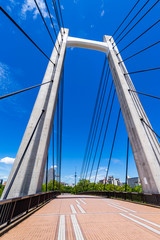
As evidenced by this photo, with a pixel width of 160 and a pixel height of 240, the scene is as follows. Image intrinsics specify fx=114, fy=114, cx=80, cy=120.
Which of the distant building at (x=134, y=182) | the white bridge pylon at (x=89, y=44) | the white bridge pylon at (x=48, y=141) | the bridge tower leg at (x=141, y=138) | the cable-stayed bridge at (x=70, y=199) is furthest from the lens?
the distant building at (x=134, y=182)

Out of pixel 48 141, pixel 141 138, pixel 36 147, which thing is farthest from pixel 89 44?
pixel 36 147

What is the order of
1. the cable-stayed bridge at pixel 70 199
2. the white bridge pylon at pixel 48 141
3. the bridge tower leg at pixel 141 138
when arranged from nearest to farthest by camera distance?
1. the cable-stayed bridge at pixel 70 199
2. the white bridge pylon at pixel 48 141
3. the bridge tower leg at pixel 141 138

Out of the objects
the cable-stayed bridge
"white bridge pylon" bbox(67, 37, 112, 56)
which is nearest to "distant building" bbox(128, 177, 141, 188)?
the cable-stayed bridge

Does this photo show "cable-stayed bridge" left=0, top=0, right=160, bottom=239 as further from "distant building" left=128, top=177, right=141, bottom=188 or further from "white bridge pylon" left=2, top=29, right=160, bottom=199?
"distant building" left=128, top=177, right=141, bottom=188

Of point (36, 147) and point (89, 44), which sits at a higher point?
point (89, 44)

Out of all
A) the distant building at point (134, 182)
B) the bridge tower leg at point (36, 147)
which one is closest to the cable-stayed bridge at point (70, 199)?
the bridge tower leg at point (36, 147)

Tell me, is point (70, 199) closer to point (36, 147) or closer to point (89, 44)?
point (36, 147)

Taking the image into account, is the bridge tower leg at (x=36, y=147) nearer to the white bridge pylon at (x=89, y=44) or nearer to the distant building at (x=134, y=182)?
the white bridge pylon at (x=89, y=44)

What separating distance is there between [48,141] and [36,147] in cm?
115

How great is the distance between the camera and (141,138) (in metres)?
9.73

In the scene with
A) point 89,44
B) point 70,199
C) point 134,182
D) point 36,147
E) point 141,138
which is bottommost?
point 70,199

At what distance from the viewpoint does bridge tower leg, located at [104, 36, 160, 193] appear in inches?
340

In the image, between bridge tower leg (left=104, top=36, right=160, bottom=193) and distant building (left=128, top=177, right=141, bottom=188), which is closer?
bridge tower leg (left=104, top=36, right=160, bottom=193)

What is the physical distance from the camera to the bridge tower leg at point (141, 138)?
8641 millimetres
